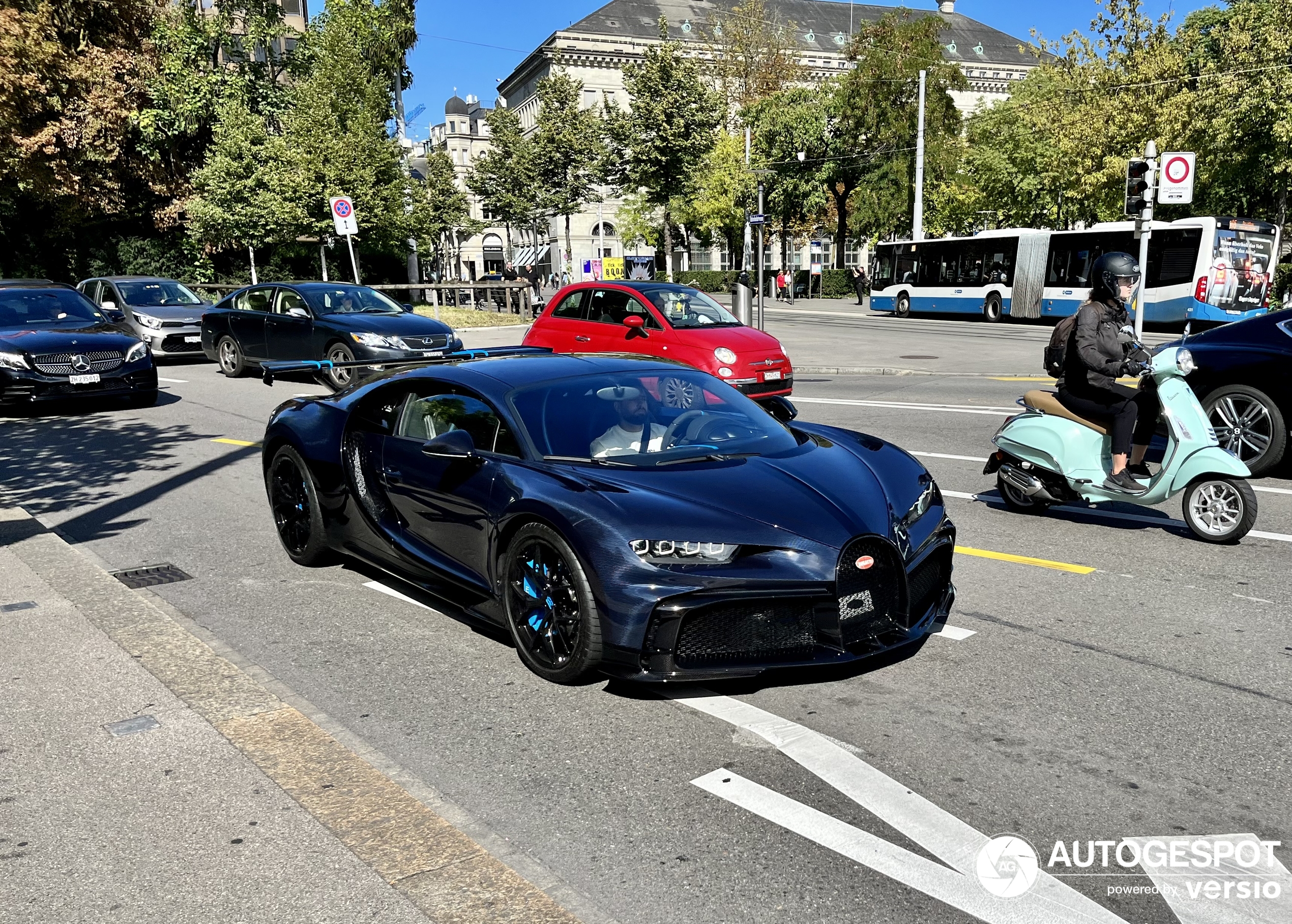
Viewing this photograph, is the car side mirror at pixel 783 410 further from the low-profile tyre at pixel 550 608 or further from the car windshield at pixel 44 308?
the car windshield at pixel 44 308

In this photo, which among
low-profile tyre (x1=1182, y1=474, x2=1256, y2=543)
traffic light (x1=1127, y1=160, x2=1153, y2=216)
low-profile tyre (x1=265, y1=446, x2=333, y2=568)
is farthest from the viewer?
traffic light (x1=1127, y1=160, x2=1153, y2=216)

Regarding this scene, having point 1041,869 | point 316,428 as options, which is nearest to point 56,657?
point 316,428

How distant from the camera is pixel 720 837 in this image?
11.3ft

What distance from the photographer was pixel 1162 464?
23.5 feet

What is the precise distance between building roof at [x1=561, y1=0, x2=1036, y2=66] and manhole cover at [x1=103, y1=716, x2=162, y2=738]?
3546 inches

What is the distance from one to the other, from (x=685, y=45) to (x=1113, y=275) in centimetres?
8476

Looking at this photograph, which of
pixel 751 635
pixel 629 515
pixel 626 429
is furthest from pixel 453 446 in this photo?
pixel 751 635

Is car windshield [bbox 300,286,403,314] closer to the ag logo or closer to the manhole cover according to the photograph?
the manhole cover

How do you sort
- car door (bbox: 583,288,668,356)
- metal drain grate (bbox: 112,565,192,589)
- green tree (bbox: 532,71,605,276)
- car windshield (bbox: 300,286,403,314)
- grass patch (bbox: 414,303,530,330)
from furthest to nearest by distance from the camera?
green tree (bbox: 532,71,605,276) → grass patch (bbox: 414,303,530,330) → car windshield (bbox: 300,286,403,314) → car door (bbox: 583,288,668,356) → metal drain grate (bbox: 112,565,192,589)

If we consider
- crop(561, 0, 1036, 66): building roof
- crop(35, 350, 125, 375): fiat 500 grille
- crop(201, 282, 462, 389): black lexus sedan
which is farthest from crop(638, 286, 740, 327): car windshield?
crop(561, 0, 1036, 66): building roof

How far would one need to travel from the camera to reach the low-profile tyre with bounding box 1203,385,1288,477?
889 cm

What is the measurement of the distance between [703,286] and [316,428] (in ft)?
232

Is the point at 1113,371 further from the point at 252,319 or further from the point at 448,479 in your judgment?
the point at 252,319

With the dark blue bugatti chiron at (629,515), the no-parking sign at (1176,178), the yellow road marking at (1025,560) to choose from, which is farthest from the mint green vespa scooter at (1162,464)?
the no-parking sign at (1176,178)
